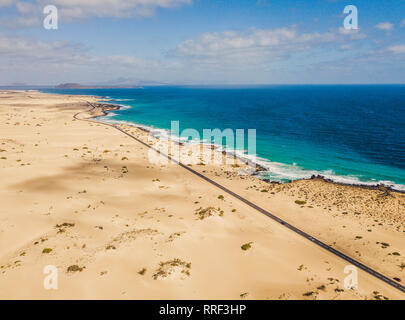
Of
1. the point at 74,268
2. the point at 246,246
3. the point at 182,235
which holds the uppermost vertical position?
the point at 182,235

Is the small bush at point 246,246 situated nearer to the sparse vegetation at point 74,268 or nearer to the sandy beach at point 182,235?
the sandy beach at point 182,235

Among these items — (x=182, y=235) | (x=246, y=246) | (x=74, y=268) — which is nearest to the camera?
(x=74, y=268)

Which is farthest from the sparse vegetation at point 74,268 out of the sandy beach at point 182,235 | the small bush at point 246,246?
the small bush at point 246,246

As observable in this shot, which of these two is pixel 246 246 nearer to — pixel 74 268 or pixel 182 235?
pixel 182 235

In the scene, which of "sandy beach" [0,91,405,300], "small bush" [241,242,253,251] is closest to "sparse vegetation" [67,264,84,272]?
"sandy beach" [0,91,405,300]

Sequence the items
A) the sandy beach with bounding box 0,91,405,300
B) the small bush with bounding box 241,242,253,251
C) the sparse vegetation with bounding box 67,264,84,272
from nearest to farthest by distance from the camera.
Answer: the sandy beach with bounding box 0,91,405,300, the sparse vegetation with bounding box 67,264,84,272, the small bush with bounding box 241,242,253,251

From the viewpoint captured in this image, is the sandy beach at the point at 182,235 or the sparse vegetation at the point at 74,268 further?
the sparse vegetation at the point at 74,268

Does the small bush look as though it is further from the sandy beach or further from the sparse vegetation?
the sparse vegetation

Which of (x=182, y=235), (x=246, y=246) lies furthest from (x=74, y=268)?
(x=246, y=246)
